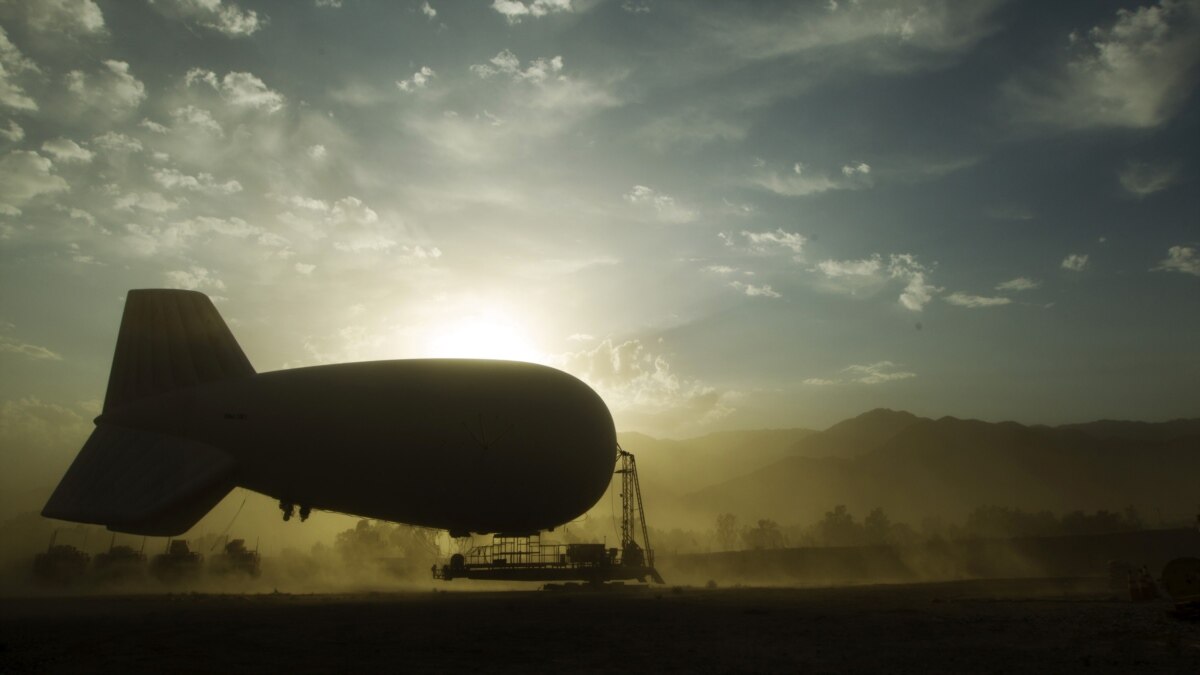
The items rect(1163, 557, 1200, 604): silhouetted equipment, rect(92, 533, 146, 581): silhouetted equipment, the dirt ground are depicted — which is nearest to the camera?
the dirt ground

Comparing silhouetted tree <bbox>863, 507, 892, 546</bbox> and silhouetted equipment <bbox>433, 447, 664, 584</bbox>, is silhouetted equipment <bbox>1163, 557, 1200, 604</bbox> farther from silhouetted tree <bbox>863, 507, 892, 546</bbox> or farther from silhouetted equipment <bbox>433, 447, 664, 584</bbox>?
silhouetted tree <bbox>863, 507, 892, 546</bbox>

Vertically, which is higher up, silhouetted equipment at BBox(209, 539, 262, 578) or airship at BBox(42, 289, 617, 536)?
airship at BBox(42, 289, 617, 536)

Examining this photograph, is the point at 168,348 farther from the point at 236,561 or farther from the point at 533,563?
the point at 236,561

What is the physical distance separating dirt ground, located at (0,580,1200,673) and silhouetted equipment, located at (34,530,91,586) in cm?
6227

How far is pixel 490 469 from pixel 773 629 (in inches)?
706

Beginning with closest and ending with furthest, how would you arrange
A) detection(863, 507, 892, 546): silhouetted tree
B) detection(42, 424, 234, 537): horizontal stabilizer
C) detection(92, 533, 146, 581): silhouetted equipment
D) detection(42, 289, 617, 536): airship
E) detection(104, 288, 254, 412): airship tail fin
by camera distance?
detection(42, 424, 234, 537): horizontal stabilizer < detection(42, 289, 617, 536): airship < detection(104, 288, 254, 412): airship tail fin < detection(92, 533, 146, 581): silhouetted equipment < detection(863, 507, 892, 546): silhouetted tree

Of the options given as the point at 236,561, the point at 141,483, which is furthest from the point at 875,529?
the point at 141,483

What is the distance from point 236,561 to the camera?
262 ft

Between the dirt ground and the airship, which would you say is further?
the airship

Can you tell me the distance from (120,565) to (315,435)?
6626 cm

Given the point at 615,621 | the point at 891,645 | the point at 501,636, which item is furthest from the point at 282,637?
the point at 891,645

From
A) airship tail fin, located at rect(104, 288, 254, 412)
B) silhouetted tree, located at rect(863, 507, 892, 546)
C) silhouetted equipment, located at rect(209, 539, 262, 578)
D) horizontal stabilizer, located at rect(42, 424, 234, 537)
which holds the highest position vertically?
airship tail fin, located at rect(104, 288, 254, 412)

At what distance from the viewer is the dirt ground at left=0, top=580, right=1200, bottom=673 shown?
1373 centimetres

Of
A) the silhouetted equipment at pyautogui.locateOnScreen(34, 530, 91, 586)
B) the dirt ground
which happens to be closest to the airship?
the dirt ground
